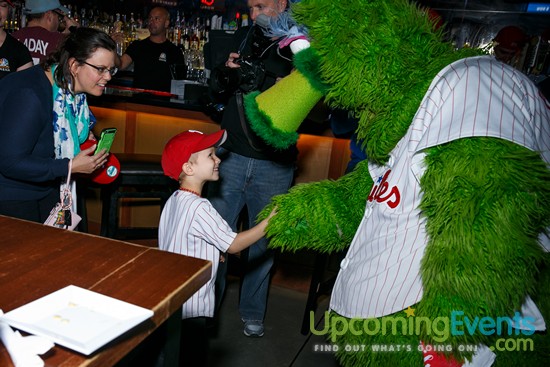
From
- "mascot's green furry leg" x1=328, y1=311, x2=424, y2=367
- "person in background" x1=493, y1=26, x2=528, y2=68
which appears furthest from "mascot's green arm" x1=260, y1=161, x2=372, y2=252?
"person in background" x1=493, y1=26, x2=528, y2=68

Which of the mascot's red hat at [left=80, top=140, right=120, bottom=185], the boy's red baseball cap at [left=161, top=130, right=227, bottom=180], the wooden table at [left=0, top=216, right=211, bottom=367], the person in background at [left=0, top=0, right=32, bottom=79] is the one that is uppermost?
the person in background at [left=0, top=0, right=32, bottom=79]

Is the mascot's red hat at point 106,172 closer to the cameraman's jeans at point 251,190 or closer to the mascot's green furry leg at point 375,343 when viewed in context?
the cameraman's jeans at point 251,190

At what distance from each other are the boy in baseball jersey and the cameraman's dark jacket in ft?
1.57

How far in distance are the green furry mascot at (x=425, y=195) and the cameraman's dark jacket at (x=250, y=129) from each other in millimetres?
808

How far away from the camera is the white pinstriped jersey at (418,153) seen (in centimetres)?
110

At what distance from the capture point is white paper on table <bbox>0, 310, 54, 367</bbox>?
28.4 inches

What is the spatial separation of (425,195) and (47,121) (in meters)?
1.62

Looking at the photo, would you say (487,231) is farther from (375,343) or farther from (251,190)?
(251,190)

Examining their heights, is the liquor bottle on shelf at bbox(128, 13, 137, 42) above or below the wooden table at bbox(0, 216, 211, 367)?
above

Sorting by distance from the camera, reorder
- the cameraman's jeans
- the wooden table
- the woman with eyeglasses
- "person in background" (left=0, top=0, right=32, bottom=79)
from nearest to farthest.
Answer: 1. the wooden table
2. the woman with eyeglasses
3. the cameraman's jeans
4. "person in background" (left=0, top=0, right=32, bottom=79)

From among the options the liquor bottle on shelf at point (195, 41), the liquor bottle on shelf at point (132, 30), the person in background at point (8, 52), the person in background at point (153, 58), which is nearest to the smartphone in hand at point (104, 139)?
the person in background at point (8, 52)

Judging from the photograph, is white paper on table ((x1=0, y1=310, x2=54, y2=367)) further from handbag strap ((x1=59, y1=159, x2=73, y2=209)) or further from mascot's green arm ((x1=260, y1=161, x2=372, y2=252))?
handbag strap ((x1=59, y1=159, x2=73, y2=209))

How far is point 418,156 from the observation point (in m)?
1.19

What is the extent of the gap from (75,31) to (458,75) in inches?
70.5
